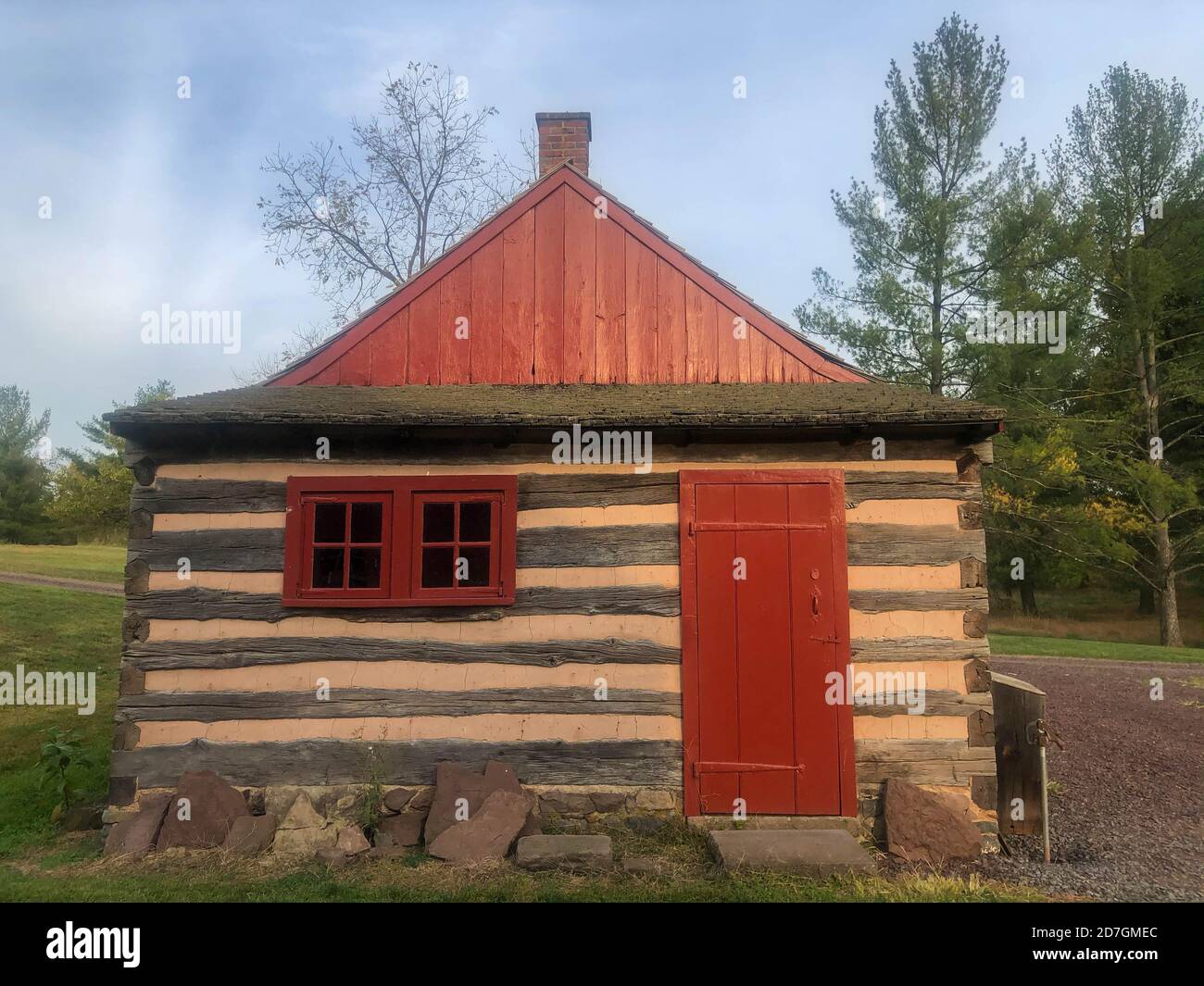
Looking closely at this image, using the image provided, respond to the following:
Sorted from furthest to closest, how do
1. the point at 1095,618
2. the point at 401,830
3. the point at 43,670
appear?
the point at 1095,618 < the point at 43,670 < the point at 401,830

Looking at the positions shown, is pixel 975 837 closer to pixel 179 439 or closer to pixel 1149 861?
pixel 1149 861

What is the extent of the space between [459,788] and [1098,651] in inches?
693

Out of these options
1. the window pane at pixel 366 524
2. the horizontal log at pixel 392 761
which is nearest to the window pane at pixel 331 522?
the window pane at pixel 366 524

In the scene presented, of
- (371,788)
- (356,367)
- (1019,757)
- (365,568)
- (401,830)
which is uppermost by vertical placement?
(356,367)

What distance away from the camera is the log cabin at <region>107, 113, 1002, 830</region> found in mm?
6332

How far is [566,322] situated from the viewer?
8.33 m

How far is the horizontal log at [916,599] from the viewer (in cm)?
644

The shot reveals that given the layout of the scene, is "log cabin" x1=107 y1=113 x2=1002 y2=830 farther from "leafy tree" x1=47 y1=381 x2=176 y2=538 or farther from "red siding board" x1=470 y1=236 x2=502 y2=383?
"leafy tree" x1=47 y1=381 x2=176 y2=538

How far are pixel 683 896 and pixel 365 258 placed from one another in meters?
22.5

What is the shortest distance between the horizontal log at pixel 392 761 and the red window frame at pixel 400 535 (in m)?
1.23

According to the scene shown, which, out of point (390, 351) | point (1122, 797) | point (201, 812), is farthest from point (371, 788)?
point (1122, 797)

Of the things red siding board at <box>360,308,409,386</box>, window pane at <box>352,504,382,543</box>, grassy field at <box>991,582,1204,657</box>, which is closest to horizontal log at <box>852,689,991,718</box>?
red siding board at <box>360,308,409,386</box>

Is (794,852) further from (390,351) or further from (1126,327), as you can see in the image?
(1126,327)
